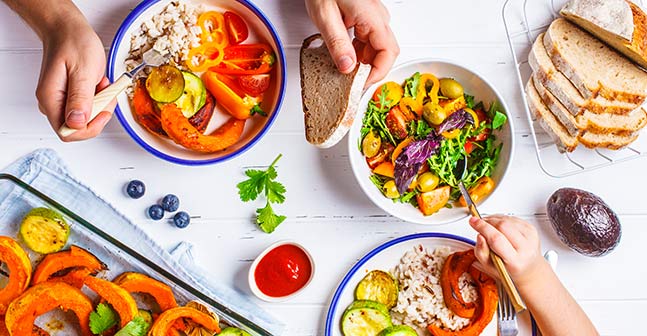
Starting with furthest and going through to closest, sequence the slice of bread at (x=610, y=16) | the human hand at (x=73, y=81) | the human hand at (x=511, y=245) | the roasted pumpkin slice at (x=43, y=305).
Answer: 1. the slice of bread at (x=610, y=16)
2. the human hand at (x=511, y=245)
3. the roasted pumpkin slice at (x=43, y=305)
4. the human hand at (x=73, y=81)

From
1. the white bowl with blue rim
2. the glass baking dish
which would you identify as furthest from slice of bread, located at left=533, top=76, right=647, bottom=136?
the glass baking dish

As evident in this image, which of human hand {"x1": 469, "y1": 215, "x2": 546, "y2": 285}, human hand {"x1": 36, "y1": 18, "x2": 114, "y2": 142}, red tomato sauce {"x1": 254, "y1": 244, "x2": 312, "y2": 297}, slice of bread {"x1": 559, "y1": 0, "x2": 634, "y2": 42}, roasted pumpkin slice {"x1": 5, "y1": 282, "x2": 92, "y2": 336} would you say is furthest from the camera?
red tomato sauce {"x1": 254, "y1": 244, "x2": 312, "y2": 297}

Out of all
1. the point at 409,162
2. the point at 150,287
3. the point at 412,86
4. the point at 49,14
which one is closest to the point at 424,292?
the point at 409,162

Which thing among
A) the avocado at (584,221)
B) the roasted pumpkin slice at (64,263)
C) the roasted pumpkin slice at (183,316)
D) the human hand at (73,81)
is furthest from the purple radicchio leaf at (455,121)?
the roasted pumpkin slice at (64,263)

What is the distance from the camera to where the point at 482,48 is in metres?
2.79

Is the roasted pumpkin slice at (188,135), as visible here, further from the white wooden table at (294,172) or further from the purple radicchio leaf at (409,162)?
the purple radicchio leaf at (409,162)

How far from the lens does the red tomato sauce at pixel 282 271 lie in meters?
2.69

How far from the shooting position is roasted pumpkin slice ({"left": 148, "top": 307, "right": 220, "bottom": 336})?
7.88 ft

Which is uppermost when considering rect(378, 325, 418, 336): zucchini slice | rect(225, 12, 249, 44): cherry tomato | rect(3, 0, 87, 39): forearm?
rect(3, 0, 87, 39): forearm

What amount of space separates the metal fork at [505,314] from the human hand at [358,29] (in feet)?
2.95

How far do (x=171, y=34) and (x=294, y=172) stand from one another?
0.67 meters

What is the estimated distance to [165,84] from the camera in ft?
8.34

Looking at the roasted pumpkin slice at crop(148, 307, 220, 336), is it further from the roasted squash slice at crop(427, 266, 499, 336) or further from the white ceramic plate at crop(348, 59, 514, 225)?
the roasted squash slice at crop(427, 266, 499, 336)

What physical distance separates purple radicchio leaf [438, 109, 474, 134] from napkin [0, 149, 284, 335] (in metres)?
0.93
